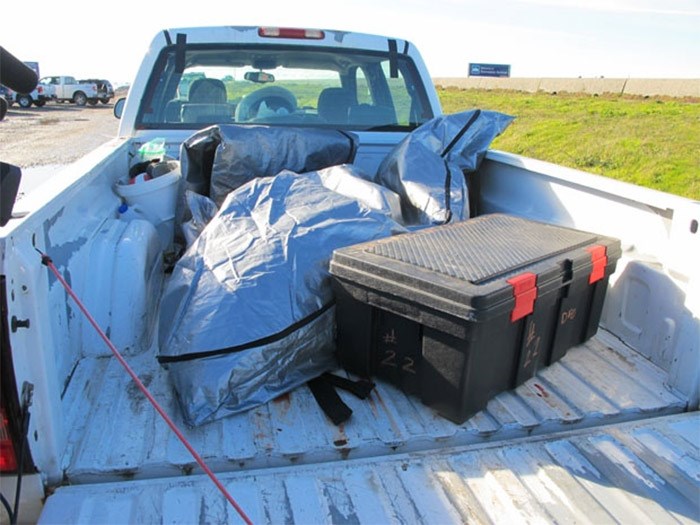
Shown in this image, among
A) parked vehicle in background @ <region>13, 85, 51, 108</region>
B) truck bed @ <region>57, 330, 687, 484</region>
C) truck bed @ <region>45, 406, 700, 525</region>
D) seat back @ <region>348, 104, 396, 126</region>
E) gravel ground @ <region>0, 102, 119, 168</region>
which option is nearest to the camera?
truck bed @ <region>45, 406, 700, 525</region>

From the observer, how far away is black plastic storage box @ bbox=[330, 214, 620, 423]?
1.75 metres

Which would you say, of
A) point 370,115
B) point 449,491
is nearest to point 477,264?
point 449,491

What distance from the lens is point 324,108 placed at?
144 inches

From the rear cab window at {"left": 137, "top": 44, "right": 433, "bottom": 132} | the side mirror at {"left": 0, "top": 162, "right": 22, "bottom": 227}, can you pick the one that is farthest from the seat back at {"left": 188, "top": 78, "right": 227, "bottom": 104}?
the side mirror at {"left": 0, "top": 162, "right": 22, "bottom": 227}

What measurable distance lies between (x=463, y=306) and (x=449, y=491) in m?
0.48

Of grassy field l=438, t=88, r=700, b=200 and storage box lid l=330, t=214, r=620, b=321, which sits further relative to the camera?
grassy field l=438, t=88, r=700, b=200

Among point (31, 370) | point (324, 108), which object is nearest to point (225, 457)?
point (31, 370)

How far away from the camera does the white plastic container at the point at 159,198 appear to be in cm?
279

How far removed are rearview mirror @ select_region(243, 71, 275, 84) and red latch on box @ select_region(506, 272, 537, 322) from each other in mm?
2407

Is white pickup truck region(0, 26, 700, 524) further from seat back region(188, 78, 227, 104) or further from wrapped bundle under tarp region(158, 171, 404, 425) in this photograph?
seat back region(188, 78, 227, 104)

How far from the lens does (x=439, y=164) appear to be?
9.34 feet

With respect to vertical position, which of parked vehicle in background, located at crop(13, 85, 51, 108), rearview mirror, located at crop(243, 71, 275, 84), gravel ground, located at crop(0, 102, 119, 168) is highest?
rearview mirror, located at crop(243, 71, 275, 84)

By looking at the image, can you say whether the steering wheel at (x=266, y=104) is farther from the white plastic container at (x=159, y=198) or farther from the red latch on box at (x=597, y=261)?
the red latch on box at (x=597, y=261)

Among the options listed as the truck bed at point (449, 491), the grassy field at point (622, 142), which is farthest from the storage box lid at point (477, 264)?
the grassy field at point (622, 142)
